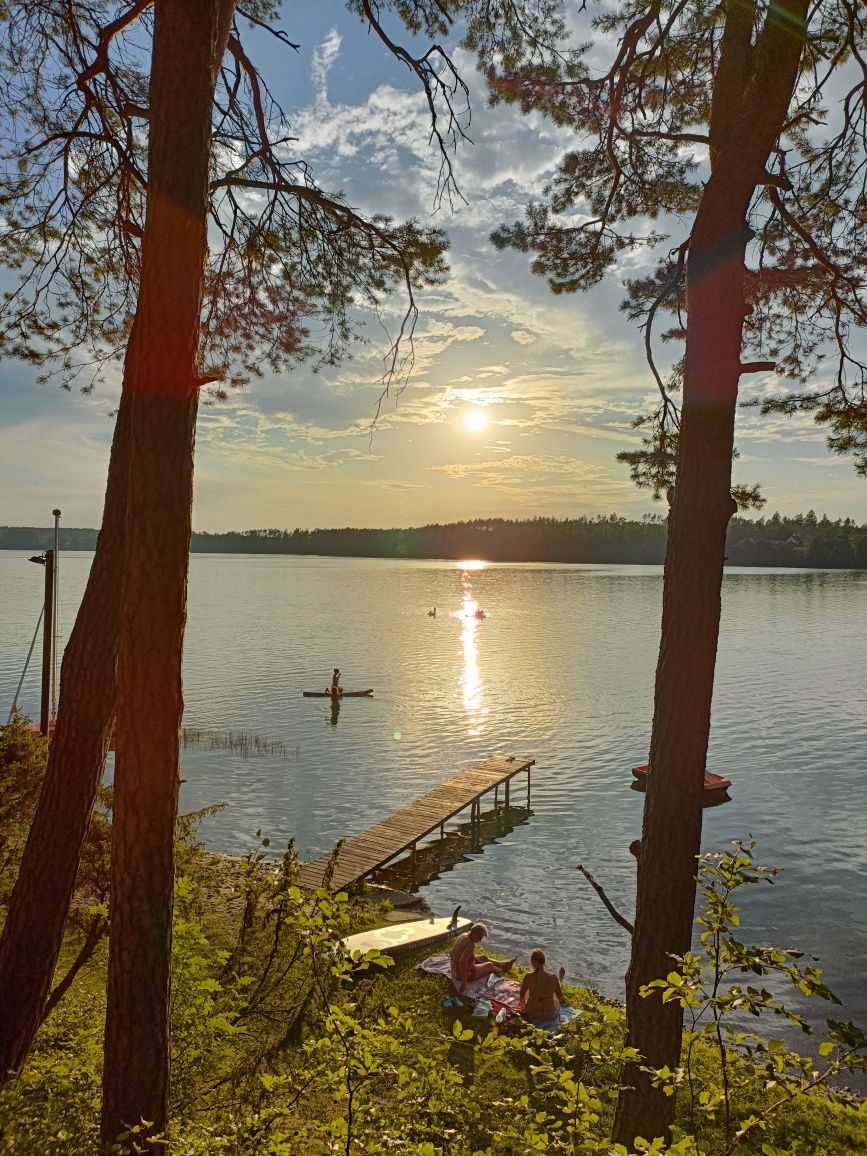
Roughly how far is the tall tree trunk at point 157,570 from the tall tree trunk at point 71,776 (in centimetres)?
160

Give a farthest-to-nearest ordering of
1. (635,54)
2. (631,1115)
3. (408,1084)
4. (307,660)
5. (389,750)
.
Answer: (307,660) < (389,750) < (635,54) < (631,1115) < (408,1084)

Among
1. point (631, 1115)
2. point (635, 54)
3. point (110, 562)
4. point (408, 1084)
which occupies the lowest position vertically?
point (631, 1115)

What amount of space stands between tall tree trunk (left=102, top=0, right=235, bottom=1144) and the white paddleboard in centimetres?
914

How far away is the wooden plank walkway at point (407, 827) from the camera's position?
698 inches

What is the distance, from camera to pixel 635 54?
7371mm

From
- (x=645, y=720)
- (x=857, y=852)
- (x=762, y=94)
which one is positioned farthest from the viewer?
(x=645, y=720)

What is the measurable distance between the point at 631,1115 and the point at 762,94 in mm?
7703

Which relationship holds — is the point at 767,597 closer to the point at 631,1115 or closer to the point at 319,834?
the point at 319,834

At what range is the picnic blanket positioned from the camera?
1142 cm

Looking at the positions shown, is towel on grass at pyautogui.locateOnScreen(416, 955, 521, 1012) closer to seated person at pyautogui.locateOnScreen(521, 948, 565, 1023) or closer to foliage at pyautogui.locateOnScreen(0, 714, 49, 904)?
seated person at pyautogui.locateOnScreen(521, 948, 565, 1023)

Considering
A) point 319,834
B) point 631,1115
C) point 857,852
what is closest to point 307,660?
point 319,834

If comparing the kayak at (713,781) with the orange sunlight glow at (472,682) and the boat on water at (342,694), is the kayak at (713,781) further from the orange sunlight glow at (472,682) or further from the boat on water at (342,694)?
the boat on water at (342,694)

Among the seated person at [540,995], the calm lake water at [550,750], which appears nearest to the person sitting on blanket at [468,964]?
the seated person at [540,995]

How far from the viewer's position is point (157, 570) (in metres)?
4.52
